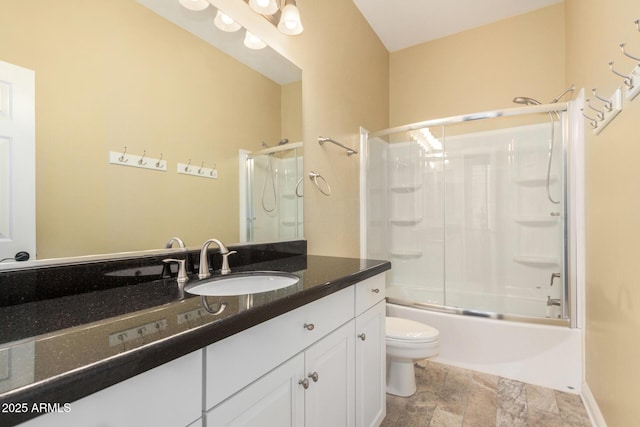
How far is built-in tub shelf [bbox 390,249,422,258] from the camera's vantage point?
3.04m

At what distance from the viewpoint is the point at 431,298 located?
2.84 meters

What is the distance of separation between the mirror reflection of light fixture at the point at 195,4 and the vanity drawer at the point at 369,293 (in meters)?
1.32

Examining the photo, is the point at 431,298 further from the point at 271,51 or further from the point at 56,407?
the point at 56,407

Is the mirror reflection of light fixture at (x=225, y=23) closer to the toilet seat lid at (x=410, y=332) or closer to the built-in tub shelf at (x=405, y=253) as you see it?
the toilet seat lid at (x=410, y=332)

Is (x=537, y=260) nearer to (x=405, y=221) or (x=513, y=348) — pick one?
(x=513, y=348)

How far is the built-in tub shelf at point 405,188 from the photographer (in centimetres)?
300

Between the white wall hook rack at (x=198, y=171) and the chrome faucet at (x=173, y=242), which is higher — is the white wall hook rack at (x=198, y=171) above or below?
above

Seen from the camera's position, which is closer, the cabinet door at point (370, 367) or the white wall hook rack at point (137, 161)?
the white wall hook rack at point (137, 161)

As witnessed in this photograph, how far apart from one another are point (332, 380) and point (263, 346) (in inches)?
17.8

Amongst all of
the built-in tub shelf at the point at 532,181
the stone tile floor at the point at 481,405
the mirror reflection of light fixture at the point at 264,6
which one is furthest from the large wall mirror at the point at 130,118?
the built-in tub shelf at the point at 532,181

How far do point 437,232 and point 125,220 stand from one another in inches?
103

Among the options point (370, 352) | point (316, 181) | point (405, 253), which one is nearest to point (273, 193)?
point (316, 181)

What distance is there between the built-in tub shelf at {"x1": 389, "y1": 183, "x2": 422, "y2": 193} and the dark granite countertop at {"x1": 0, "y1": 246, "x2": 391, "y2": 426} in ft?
7.32

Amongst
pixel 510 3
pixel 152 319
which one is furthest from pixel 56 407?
pixel 510 3
